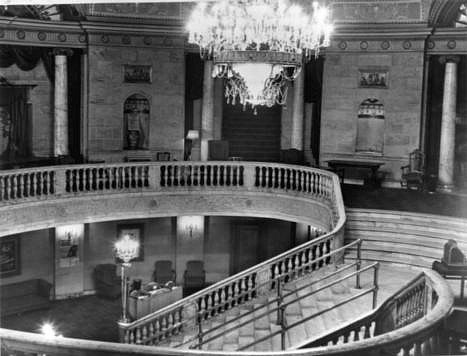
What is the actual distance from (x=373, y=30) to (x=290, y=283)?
33.2 ft

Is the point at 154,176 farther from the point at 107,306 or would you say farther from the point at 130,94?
the point at 107,306

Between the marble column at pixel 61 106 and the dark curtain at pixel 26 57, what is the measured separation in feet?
1.27

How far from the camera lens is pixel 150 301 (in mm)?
14648

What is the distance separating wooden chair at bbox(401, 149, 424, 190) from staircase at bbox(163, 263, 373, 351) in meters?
6.74

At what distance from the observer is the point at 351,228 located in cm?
1528

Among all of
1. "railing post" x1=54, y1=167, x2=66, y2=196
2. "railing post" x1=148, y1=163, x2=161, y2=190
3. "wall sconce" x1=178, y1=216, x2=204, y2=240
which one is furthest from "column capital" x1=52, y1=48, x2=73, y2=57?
"wall sconce" x1=178, y1=216, x2=204, y2=240

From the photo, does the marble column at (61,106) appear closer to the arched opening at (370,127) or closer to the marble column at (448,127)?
the arched opening at (370,127)

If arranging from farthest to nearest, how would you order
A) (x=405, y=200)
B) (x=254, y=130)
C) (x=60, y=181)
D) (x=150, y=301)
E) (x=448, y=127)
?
(x=254, y=130) < (x=448, y=127) < (x=405, y=200) < (x=60, y=181) < (x=150, y=301)

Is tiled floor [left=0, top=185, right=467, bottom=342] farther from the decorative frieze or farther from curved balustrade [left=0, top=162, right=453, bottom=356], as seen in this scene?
the decorative frieze

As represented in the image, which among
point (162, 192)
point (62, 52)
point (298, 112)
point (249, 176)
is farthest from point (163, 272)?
point (62, 52)

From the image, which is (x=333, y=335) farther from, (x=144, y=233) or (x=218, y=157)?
(x=144, y=233)

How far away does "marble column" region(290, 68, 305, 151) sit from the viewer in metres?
20.8

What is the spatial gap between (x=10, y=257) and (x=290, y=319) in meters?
10.0

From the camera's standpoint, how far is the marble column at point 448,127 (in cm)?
1900
